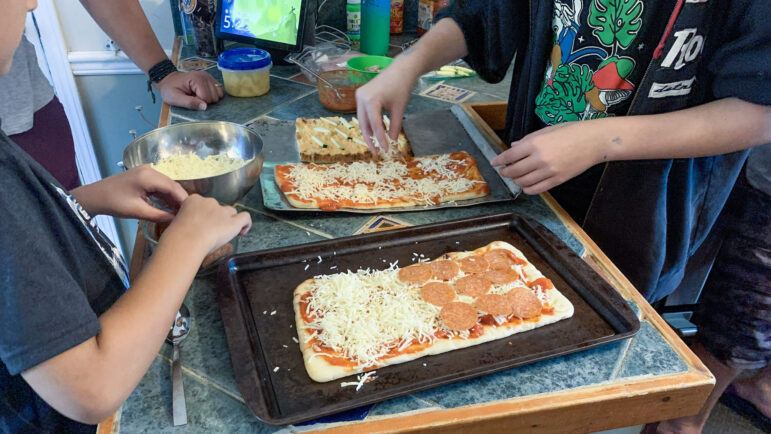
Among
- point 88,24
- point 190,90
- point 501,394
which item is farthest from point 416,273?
point 88,24

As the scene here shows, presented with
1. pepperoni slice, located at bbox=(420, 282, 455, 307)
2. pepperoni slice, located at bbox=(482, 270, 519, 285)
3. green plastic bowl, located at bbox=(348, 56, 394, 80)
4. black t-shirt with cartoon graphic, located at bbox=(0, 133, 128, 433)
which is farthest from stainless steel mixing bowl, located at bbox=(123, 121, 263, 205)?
green plastic bowl, located at bbox=(348, 56, 394, 80)

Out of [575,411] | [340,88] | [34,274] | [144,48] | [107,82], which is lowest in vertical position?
[107,82]

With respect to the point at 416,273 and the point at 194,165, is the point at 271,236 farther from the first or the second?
the point at 416,273

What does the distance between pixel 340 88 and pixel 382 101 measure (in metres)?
0.48

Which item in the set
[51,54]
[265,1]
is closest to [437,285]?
[265,1]

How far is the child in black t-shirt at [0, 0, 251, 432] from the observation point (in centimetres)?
63

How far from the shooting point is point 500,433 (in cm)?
86

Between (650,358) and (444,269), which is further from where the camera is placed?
(444,269)

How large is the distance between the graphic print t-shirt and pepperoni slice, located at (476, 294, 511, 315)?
0.62 metres

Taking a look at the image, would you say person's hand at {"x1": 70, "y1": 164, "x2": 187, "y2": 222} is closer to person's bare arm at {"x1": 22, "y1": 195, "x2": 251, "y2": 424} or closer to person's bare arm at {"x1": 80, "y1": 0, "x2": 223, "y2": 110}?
person's bare arm at {"x1": 22, "y1": 195, "x2": 251, "y2": 424}

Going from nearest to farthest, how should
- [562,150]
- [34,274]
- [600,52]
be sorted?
[34,274] → [562,150] → [600,52]

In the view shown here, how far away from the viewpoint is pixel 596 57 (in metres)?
1.33

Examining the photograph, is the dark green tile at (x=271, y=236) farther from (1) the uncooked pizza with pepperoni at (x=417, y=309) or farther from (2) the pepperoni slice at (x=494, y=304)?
(2) the pepperoni slice at (x=494, y=304)

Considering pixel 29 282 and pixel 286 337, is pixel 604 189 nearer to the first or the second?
pixel 286 337
